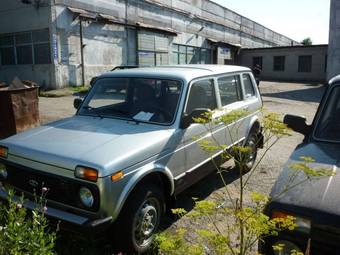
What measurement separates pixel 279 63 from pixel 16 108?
32.7m

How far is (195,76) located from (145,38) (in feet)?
69.7

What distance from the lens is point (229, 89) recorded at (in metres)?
5.50

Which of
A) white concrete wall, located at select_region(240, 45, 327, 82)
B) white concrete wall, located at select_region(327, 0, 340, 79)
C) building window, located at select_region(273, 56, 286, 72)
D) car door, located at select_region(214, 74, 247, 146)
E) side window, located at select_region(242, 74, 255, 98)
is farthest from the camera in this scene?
building window, located at select_region(273, 56, 286, 72)

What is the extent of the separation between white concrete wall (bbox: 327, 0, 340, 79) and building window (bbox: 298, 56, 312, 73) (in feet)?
29.4

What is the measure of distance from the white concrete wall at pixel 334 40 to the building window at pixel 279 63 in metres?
10.4

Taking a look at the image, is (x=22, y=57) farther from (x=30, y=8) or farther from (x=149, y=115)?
(x=149, y=115)

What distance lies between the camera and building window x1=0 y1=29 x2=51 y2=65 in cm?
1983

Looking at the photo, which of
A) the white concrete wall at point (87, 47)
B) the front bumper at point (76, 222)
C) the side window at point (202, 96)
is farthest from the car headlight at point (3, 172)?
the white concrete wall at point (87, 47)

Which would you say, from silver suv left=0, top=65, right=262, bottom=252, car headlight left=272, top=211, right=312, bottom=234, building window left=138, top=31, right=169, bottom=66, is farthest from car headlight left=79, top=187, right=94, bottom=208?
building window left=138, top=31, right=169, bottom=66

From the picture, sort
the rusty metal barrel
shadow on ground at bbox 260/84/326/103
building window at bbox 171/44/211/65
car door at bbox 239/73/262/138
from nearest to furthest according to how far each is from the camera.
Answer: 1. car door at bbox 239/73/262/138
2. the rusty metal barrel
3. shadow on ground at bbox 260/84/326/103
4. building window at bbox 171/44/211/65

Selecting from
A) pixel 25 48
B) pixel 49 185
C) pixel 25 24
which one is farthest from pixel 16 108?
pixel 25 48

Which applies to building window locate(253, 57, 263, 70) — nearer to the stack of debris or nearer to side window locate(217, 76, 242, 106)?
the stack of debris

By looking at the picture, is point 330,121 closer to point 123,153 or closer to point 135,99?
point 123,153

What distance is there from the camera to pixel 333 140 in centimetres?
317
